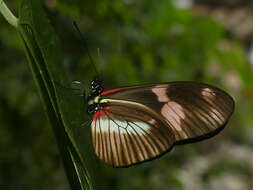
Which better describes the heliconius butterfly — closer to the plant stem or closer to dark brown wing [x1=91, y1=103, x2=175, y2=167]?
dark brown wing [x1=91, y1=103, x2=175, y2=167]

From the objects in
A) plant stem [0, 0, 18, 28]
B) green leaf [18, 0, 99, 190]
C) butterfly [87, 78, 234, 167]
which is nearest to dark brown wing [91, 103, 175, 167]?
butterfly [87, 78, 234, 167]

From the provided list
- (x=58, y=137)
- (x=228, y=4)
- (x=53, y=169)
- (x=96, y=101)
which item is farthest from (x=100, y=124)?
(x=228, y=4)

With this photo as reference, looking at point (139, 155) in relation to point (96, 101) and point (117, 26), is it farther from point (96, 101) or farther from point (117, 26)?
point (117, 26)

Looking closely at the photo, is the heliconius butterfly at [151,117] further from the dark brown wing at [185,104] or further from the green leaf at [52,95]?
the green leaf at [52,95]

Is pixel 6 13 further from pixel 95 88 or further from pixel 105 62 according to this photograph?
pixel 105 62

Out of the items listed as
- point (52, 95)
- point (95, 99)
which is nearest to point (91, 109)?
point (95, 99)

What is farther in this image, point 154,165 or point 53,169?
point 154,165
